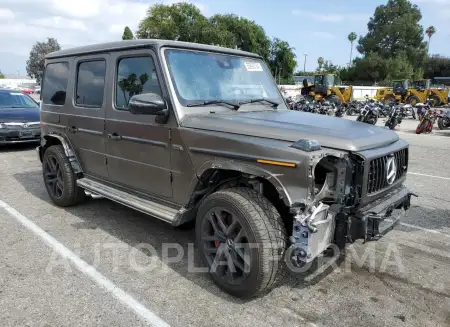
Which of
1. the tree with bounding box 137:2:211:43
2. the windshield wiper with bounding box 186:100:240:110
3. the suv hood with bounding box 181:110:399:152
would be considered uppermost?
the tree with bounding box 137:2:211:43

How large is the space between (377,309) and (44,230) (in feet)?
11.8

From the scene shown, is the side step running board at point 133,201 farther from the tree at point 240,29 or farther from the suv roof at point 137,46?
the tree at point 240,29

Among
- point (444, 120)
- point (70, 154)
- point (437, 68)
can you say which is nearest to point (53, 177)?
point (70, 154)

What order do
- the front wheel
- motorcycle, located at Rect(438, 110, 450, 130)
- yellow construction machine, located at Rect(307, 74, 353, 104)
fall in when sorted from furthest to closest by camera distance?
yellow construction machine, located at Rect(307, 74, 353, 104) → the front wheel → motorcycle, located at Rect(438, 110, 450, 130)

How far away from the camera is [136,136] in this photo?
4.00 meters

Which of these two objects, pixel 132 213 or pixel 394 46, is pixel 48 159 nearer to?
pixel 132 213

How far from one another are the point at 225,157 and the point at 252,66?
5.57 ft

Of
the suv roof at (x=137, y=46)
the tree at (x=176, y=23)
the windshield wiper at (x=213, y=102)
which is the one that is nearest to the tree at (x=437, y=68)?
the tree at (x=176, y=23)

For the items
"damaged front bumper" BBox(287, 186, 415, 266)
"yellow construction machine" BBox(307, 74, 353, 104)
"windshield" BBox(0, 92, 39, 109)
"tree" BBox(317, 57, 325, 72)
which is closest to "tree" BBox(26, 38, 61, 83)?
"tree" BBox(317, 57, 325, 72)

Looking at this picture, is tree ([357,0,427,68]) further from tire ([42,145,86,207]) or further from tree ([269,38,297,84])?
tire ([42,145,86,207])

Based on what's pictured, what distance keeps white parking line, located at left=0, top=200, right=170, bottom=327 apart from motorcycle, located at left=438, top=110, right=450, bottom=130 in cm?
1571

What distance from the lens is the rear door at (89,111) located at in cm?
450

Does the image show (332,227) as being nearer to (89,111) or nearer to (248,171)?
(248,171)

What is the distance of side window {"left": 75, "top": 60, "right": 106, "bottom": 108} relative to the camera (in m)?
4.53
